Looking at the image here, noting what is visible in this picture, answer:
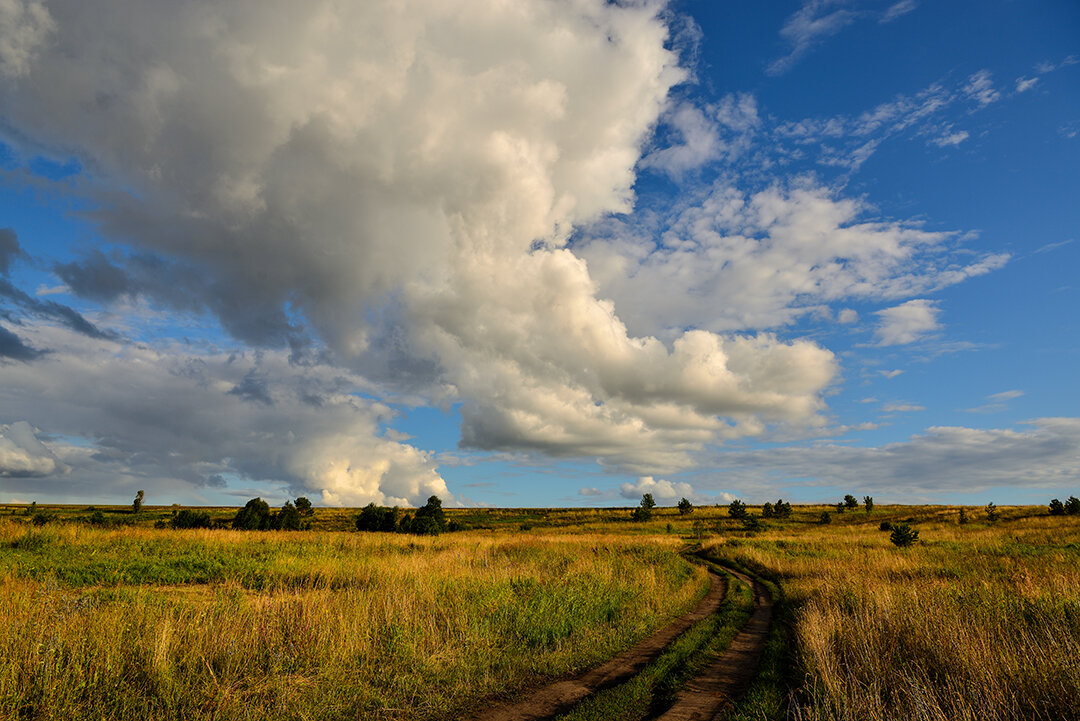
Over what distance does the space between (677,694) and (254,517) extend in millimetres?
48666

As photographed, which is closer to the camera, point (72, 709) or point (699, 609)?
point (72, 709)

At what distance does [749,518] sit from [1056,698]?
214 feet

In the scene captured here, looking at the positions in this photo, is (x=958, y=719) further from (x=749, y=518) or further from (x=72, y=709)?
(x=749, y=518)

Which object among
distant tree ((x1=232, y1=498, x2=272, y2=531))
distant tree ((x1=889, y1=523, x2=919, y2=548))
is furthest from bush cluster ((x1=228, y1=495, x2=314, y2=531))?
distant tree ((x1=889, y1=523, x2=919, y2=548))

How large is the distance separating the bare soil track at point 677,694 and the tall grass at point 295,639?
52 centimetres

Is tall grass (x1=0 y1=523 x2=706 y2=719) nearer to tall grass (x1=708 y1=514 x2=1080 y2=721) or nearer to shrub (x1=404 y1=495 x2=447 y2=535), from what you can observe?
tall grass (x1=708 y1=514 x2=1080 y2=721)

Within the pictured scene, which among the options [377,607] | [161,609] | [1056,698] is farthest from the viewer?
[377,607]

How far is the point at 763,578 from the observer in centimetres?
2347

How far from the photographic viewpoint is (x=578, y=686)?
806 centimetres

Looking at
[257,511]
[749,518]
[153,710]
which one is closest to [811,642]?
[153,710]

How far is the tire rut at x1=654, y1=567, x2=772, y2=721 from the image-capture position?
6.84 meters

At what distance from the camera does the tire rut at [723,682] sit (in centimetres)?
684

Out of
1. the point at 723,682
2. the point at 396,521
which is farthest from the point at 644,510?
the point at 723,682

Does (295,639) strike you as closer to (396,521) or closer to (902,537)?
(902,537)
